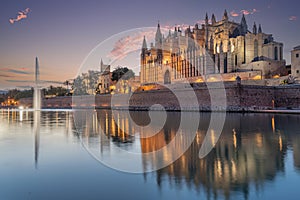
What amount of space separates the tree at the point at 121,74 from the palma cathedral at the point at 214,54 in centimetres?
369

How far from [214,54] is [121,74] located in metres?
26.0

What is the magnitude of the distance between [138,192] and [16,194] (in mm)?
1905

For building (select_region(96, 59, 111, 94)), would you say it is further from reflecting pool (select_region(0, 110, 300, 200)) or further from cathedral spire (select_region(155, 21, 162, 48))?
reflecting pool (select_region(0, 110, 300, 200))

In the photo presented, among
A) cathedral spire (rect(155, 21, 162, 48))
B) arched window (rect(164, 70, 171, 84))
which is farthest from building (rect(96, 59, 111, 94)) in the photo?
arched window (rect(164, 70, 171, 84))

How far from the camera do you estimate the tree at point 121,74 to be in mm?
69062

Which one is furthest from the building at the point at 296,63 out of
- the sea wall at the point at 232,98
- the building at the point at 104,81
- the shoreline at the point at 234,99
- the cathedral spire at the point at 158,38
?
the building at the point at 104,81

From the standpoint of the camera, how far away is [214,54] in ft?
172

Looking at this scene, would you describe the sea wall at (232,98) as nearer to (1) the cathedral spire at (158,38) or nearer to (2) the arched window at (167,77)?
(2) the arched window at (167,77)

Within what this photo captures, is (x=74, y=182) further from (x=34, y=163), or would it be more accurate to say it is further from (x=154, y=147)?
(x=154, y=147)

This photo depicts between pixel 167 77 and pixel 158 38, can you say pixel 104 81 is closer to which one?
pixel 158 38

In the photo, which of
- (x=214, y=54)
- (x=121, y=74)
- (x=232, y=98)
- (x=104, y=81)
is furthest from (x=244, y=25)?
(x=104, y=81)

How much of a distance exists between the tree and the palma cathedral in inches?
145

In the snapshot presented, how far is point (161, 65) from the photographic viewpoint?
6712 cm

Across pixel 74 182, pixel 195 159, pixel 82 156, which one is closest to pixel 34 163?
pixel 82 156
